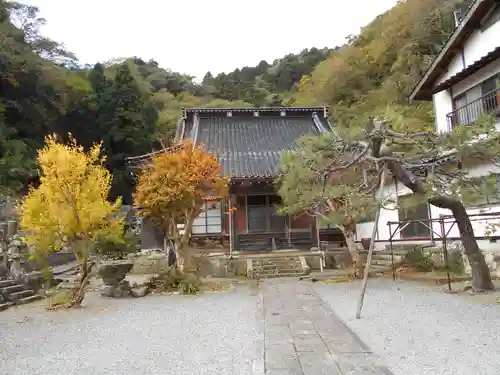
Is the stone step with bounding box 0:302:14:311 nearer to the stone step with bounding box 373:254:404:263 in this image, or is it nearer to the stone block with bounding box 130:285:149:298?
the stone block with bounding box 130:285:149:298

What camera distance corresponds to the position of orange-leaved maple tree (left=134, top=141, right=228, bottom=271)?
11.5m

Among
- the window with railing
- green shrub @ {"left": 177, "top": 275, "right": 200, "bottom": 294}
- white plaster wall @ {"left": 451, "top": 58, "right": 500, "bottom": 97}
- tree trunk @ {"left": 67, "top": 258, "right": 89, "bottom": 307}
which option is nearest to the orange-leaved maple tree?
green shrub @ {"left": 177, "top": 275, "right": 200, "bottom": 294}

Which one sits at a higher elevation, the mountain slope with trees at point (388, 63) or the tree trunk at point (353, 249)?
the mountain slope with trees at point (388, 63)

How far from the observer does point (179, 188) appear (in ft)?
37.6

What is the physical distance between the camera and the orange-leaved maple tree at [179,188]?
11.5m

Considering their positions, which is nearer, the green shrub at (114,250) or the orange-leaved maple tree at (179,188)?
the orange-leaved maple tree at (179,188)

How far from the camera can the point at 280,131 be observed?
22.0m

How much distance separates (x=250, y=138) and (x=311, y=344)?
16.1 m

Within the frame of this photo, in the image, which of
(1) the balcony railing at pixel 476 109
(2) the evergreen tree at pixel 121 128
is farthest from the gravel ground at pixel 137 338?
(2) the evergreen tree at pixel 121 128

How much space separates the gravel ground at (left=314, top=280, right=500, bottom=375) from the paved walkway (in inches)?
9.9

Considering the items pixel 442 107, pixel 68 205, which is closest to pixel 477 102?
pixel 442 107

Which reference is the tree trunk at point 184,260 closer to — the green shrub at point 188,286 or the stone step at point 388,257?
the green shrub at point 188,286

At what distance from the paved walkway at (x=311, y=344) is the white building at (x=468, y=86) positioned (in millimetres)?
4910

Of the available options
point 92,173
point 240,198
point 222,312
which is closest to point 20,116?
point 240,198
